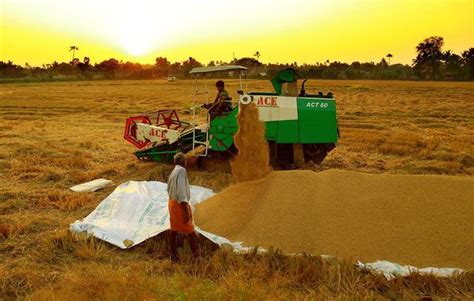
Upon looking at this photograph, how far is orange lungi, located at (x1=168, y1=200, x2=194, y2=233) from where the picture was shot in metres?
5.12

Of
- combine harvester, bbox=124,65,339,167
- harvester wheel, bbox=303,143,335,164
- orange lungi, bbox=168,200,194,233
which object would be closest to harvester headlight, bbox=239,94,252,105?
combine harvester, bbox=124,65,339,167

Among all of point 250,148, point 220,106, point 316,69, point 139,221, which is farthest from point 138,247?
point 316,69

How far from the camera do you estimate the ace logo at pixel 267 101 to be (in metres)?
8.30

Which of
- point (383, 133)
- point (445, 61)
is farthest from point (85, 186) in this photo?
point (445, 61)

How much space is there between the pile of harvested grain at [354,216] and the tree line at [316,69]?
41364 mm

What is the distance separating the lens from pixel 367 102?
85.6 ft

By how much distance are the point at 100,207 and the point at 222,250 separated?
92.2 inches

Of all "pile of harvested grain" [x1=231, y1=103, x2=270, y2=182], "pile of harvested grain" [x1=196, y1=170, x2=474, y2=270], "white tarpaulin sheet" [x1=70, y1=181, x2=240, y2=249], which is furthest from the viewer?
"pile of harvested grain" [x1=231, y1=103, x2=270, y2=182]

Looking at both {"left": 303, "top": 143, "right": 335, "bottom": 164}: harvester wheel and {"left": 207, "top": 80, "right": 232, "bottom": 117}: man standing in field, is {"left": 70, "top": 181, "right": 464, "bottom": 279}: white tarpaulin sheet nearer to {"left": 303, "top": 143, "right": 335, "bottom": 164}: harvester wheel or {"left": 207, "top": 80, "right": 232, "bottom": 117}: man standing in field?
{"left": 207, "top": 80, "right": 232, "bottom": 117}: man standing in field

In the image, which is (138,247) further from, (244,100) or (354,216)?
(244,100)

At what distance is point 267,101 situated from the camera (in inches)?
328

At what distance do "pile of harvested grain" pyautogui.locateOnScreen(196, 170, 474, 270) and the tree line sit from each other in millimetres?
41364

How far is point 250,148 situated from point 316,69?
169 feet

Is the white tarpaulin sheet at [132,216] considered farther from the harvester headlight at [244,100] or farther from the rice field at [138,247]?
the harvester headlight at [244,100]
